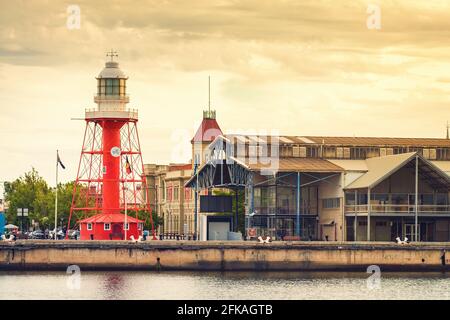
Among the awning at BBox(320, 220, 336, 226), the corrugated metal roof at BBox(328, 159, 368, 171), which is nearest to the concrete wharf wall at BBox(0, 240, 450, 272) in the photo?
the awning at BBox(320, 220, 336, 226)

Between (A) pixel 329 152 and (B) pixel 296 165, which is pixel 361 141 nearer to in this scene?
(A) pixel 329 152

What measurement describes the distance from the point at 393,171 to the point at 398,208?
472 cm

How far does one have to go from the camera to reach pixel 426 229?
475 ft

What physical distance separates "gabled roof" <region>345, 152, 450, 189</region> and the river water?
12442 millimetres

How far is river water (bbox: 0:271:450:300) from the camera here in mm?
103625

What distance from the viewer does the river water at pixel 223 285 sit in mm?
103625

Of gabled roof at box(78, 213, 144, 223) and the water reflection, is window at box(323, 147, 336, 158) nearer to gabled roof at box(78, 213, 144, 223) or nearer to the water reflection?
gabled roof at box(78, 213, 144, 223)

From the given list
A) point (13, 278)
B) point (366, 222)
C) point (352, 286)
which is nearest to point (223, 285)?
point (352, 286)

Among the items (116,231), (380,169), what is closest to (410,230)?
(380,169)

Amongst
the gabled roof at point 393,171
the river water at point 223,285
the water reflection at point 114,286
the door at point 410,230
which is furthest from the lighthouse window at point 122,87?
the water reflection at point 114,286

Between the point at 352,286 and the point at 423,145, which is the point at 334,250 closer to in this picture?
the point at 352,286

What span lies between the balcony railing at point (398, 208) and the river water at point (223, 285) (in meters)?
12.5

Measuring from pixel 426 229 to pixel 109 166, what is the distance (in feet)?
101
